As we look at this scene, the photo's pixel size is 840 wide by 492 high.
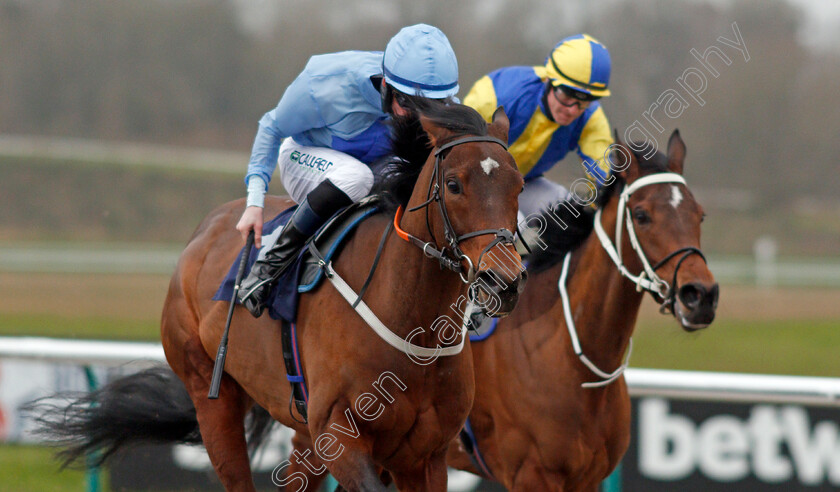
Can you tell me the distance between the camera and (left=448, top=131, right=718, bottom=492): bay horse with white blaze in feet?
10.6

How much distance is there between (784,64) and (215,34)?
15029 mm

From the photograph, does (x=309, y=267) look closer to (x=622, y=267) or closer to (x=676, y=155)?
(x=622, y=267)

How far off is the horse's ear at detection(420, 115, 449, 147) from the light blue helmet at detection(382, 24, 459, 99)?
8.0 inches

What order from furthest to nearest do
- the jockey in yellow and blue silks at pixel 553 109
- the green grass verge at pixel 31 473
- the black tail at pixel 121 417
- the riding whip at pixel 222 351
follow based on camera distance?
the green grass verge at pixel 31 473, the black tail at pixel 121 417, the jockey in yellow and blue silks at pixel 553 109, the riding whip at pixel 222 351

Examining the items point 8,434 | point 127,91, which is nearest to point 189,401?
point 8,434

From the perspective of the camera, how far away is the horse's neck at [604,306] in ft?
11.2

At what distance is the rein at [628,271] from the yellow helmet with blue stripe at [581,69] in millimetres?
530

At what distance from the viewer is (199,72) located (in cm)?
2578

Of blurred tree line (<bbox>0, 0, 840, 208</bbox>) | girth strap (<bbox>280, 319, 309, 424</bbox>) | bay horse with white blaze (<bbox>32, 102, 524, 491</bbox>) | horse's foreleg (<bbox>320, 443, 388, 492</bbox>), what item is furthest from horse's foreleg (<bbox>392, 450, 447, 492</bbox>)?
blurred tree line (<bbox>0, 0, 840, 208</bbox>)

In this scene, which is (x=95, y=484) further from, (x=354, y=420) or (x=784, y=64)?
(x=784, y=64)

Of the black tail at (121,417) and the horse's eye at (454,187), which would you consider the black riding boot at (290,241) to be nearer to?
the horse's eye at (454,187)

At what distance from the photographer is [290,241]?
3.07m

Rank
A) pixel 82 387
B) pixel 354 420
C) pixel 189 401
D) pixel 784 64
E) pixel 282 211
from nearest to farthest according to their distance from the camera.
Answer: pixel 354 420 → pixel 282 211 → pixel 189 401 → pixel 82 387 → pixel 784 64

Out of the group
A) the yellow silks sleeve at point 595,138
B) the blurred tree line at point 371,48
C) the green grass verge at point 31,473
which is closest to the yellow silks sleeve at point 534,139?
the yellow silks sleeve at point 595,138
